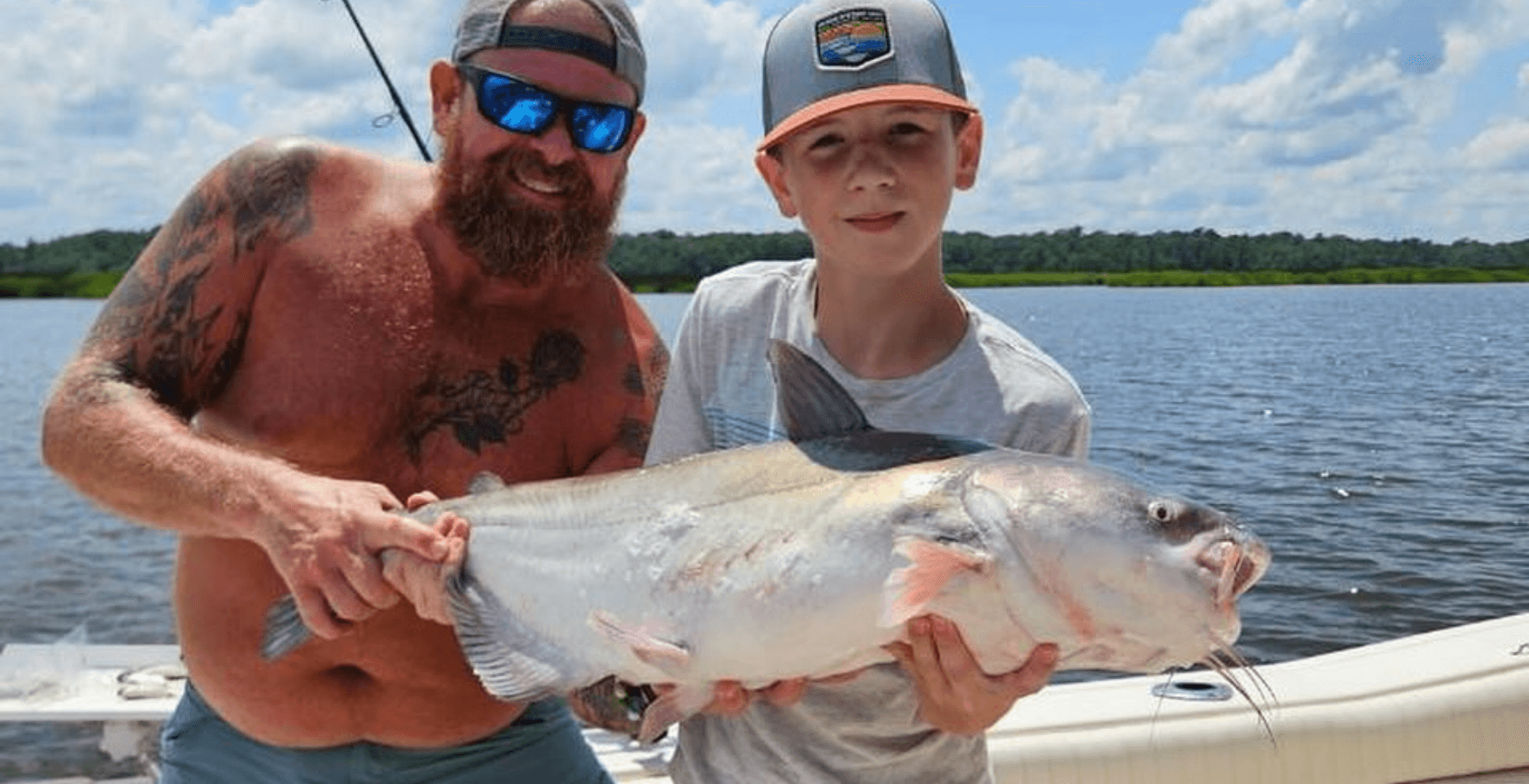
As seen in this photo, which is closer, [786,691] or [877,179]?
[786,691]

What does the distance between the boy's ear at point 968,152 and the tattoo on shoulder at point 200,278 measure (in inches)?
64.4

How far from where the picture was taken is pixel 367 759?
3332 mm

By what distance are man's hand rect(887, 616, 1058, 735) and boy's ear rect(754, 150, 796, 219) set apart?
96 cm

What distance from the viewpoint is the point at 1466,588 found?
48.6 ft

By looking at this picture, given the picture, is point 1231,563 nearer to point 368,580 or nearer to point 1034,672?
point 1034,672

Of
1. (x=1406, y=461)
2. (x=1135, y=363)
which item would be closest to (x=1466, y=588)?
(x=1406, y=461)

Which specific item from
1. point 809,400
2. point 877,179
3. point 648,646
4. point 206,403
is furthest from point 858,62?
point 206,403

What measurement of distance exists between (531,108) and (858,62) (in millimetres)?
1011

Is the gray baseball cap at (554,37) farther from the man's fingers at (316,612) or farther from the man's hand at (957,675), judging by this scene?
the man's hand at (957,675)

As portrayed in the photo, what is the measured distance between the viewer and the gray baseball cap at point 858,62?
109 inches

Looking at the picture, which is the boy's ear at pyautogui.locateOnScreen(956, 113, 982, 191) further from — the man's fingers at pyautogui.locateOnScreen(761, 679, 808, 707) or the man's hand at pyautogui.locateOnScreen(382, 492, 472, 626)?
the man's hand at pyautogui.locateOnScreen(382, 492, 472, 626)

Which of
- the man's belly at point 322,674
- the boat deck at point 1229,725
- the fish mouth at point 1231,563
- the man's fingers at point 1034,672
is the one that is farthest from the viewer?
the boat deck at point 1229,725

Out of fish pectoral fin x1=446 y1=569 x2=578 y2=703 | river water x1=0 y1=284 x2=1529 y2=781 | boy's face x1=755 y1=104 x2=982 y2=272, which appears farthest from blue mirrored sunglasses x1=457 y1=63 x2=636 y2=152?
river water x1=0 y1=284 x2=1529 y2=781

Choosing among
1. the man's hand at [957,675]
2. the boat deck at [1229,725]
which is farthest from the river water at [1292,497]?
the man's hand at [957,675]
